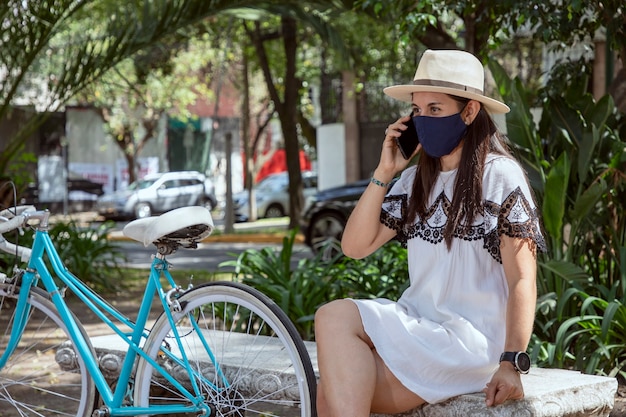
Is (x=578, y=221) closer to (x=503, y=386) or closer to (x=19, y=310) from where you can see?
(x=503, y=386)

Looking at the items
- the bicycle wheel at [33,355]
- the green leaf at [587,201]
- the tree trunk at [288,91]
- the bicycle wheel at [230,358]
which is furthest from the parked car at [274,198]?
the bicycle wheel at [230,358]

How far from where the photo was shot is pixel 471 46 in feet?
27.2

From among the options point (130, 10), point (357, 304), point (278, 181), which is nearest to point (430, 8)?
point (357, 304)

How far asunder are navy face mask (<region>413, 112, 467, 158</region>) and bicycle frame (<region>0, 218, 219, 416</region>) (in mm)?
1056

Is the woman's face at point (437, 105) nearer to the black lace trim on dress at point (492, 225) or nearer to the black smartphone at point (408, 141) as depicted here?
the black smartphone at point (408, 141)

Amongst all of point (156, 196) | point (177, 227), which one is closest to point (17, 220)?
point (177, 227)

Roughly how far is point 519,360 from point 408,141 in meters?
0.88

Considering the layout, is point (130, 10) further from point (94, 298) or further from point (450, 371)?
point (450, 371)

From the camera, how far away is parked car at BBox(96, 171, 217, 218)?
29.1 m

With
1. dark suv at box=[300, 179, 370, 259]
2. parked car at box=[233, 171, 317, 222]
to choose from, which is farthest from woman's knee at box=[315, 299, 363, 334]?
parked car at box=[233, 171, 317, 222]

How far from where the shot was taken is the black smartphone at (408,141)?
3.46 meters

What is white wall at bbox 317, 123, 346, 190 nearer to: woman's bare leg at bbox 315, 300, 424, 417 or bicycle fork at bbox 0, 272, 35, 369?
bicycle fork at bbox 0, 272, 35, 369

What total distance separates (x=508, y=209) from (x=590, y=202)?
239 cm

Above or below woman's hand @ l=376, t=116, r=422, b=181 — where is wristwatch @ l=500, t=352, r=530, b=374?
below
